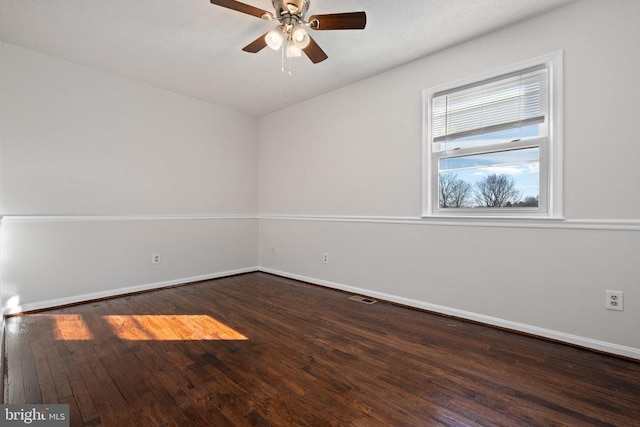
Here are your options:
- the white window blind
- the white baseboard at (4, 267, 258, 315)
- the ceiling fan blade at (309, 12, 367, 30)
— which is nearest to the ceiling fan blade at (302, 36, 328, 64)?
the ceiling fan blade at (309, 12, 367, 30)

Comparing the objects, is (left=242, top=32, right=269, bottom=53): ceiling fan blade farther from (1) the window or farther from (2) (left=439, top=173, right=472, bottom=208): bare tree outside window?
(2) (left=439, top=173, right=472, bottom=208): bare tree outside window

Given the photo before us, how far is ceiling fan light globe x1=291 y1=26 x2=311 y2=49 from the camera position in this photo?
214cm

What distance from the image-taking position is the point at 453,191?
2.91 meters

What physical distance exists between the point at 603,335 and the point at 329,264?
2.60 metres

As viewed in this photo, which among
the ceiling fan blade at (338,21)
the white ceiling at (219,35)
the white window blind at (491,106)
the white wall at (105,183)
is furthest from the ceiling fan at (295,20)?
the white wall at (105,183)

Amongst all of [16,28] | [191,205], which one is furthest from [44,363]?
[16,28]

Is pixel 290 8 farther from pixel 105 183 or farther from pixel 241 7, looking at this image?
pixel 105 183

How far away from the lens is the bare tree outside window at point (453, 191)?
2848 mm

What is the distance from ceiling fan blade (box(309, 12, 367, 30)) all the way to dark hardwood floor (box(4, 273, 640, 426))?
7.49ft

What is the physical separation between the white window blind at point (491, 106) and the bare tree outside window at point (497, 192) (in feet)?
1.41

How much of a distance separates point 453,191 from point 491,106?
2.65ft

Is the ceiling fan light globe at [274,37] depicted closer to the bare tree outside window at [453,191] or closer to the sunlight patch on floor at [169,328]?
the bare tree outside window at [453,191]

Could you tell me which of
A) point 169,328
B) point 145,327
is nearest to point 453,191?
point 169,328

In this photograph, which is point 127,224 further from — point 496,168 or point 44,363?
point 496,168
